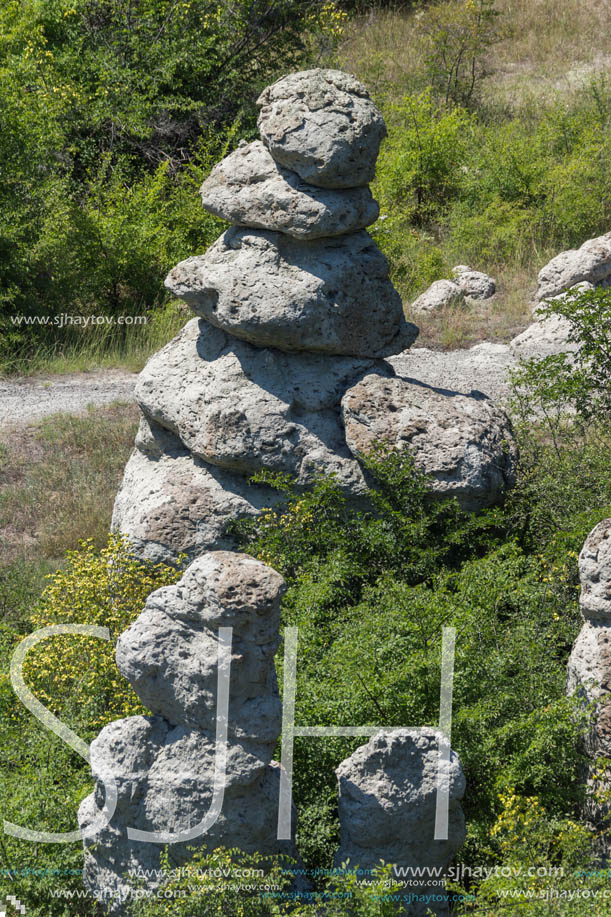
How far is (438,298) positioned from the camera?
1664 centimetres

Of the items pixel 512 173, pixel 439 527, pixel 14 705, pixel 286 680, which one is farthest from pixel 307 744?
pixel 512 173

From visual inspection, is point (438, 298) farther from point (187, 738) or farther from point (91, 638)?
point (187, 738)

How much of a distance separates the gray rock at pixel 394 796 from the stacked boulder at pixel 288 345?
12.0ft

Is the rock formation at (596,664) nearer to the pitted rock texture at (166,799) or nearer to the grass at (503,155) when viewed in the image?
the pitted rock texture at (166,799)

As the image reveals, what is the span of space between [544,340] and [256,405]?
6890mm

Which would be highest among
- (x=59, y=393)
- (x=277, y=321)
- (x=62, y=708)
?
(x=277, y=321)

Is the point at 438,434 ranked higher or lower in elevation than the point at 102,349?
higher

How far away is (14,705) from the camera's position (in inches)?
299

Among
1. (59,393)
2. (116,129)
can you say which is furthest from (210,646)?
(116,129)

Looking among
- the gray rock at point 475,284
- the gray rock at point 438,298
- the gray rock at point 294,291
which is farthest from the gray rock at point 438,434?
the gray rock at point 475,284

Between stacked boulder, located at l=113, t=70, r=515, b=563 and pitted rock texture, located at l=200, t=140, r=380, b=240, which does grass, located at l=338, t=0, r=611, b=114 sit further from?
stacked boulder, located at l=113, t=70, r=515, b=563

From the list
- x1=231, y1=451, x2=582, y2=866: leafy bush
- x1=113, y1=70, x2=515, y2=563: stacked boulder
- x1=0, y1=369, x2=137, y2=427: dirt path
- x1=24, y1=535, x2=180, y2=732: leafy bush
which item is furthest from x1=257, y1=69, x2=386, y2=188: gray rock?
x1=0, y1=369, x2=137, y2=427: dirt path

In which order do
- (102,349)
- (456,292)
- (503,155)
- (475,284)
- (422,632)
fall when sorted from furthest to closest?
1. (503,155)
2. (475,284)
3. (456,292)
4. (102,349)
5. (422,632)

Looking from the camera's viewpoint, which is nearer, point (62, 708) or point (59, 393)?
point (62, 708)
